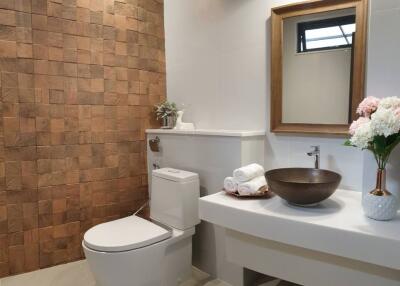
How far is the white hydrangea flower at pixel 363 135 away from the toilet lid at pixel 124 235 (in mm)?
1255

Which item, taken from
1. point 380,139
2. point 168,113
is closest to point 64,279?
point 168,113

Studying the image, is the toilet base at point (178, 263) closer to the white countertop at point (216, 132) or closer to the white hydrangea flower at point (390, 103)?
the white countertop at point (216, 132)

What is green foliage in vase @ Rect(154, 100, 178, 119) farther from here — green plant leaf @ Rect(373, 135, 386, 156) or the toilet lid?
green plant leaf @ Rect(373, 135, 386, 156)

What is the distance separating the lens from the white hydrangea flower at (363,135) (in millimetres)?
1276

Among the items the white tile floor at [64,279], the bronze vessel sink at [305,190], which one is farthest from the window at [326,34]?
the white tile floor at [64,279]

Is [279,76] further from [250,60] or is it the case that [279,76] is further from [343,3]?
[343,3]

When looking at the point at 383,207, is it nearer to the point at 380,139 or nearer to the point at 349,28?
the point at 380,139

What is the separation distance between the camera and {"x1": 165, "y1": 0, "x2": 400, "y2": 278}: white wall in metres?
1.43

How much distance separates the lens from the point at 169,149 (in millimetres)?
2496

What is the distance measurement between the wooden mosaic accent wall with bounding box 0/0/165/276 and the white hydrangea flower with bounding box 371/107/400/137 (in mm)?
1914

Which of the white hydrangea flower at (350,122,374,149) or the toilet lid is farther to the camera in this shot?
the toilet lid

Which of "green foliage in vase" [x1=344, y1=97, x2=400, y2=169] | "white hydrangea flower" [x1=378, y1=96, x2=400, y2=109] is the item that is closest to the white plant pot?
"green foliage in vase" [x1=344, y1=97, x2=400, y2=169]

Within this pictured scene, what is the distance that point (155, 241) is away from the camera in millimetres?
1860

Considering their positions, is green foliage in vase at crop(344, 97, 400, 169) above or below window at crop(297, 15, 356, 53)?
below
